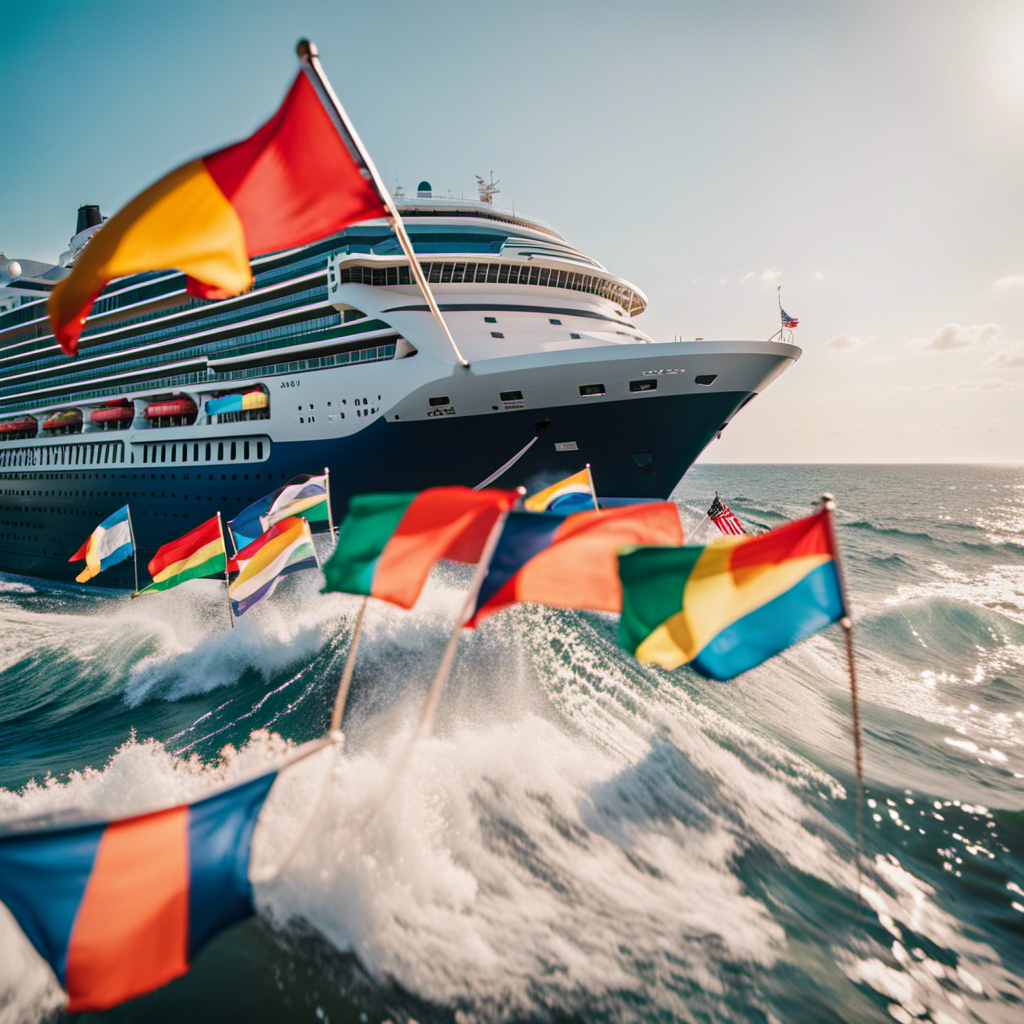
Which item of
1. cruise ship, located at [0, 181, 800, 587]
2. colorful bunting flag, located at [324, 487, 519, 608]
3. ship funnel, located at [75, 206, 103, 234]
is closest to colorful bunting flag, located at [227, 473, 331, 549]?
colorful bunting flag, located at [324, 487, 519, 608]

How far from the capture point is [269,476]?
731 inches

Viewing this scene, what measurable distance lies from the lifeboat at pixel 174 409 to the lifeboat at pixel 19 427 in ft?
44.1

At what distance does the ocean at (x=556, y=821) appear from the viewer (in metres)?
3.65

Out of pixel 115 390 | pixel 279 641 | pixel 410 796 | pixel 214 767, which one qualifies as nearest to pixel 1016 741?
pixel 410 796

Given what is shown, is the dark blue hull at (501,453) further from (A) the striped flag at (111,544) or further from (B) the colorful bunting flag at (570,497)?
(B) the colorful bunting flag at (570,497)

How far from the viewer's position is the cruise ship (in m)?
15.4

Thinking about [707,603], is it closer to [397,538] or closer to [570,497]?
[397,538]

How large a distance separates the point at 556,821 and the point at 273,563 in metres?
5.93

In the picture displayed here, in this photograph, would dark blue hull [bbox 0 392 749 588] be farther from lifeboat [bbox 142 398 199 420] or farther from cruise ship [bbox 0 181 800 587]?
lifeboat [bbox 142 398 199 420]

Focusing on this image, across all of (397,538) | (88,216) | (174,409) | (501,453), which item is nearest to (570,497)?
(397,538)

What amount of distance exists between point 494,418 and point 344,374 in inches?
231

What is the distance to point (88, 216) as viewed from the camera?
118 feet

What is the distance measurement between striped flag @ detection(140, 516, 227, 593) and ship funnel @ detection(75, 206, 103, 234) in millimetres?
42682

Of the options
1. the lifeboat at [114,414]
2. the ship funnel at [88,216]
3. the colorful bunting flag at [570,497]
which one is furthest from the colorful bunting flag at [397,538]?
the ship funnel at [88,216]
